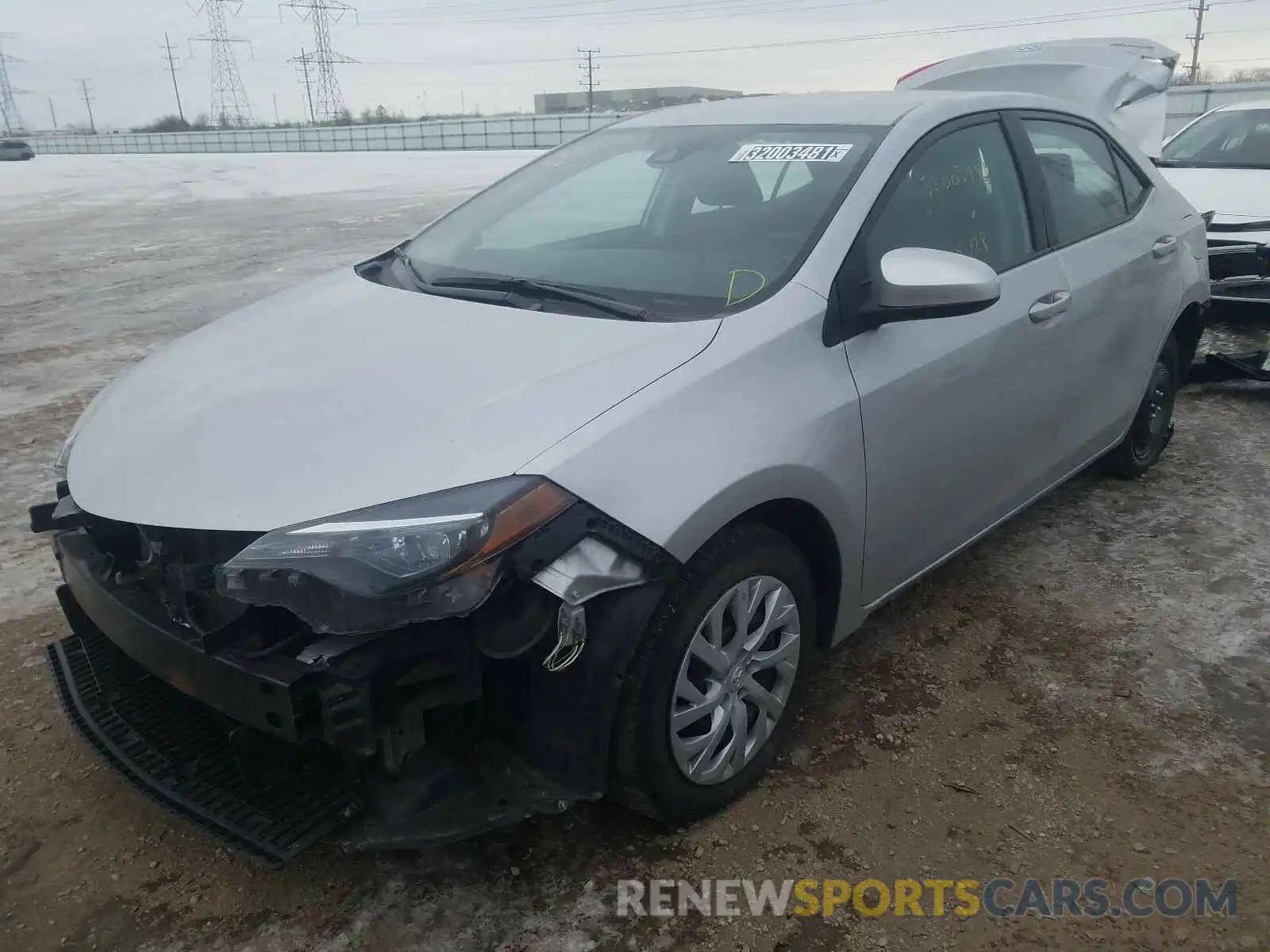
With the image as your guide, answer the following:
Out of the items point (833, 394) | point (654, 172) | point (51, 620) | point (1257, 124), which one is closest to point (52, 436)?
point (51, 620)

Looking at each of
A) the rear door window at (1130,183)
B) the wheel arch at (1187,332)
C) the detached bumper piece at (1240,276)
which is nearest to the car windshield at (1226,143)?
the detached bumper piece at (1240,276)

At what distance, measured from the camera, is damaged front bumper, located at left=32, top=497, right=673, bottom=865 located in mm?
1836

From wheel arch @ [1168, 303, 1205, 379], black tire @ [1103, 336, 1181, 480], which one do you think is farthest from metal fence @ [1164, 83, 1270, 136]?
black tire @ [1103, 336, 1181, 480]

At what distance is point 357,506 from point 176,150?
6982 centimetres

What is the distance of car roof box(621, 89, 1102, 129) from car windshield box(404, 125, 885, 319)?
61 millimetres

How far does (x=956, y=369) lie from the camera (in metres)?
2.75

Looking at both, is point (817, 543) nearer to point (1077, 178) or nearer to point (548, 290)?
point (548, 290)

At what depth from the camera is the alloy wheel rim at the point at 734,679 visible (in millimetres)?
2156

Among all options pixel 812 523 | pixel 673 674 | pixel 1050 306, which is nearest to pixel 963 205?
pixel 1050 306

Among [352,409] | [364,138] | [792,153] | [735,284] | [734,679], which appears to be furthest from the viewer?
[364,138]

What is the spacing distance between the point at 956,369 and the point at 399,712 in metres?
1.78

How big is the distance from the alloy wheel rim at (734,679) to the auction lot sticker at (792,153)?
50.2 inches

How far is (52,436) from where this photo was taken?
5.02 m

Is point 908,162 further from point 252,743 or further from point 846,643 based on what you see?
point 252,743
